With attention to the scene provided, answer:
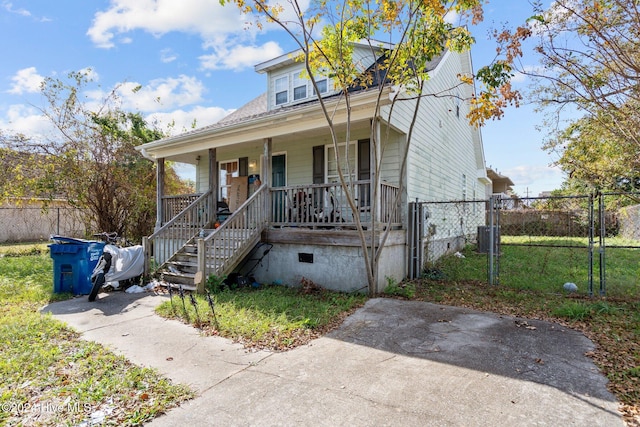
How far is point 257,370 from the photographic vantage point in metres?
3.52

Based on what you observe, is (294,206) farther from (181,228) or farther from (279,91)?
(279,91)

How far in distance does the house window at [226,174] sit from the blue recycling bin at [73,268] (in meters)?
4.90

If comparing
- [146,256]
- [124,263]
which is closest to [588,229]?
[146,256]

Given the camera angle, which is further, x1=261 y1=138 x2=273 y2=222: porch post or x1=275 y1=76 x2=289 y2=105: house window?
x1=275 y1=76 x2=289 y2=105: house window

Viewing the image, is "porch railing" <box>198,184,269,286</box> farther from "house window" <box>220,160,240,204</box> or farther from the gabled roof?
"house window" <box>220,160,240,204</box>

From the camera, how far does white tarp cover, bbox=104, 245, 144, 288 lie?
7.19m

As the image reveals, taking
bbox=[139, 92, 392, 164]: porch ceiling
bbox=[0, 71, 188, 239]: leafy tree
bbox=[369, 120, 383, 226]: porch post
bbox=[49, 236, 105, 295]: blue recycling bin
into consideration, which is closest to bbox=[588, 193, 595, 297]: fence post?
bbox=[369, 120, 383, 226]: porch post

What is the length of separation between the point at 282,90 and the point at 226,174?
3490 millimetres

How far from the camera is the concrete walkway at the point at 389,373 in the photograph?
8.80ft

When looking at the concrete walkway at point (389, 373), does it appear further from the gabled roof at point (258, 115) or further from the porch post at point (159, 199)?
the porch post at point (159, 199)

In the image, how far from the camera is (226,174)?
38.4 feet

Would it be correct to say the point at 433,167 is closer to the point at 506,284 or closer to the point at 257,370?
the point at 506,284

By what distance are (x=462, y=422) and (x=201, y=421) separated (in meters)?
2.05

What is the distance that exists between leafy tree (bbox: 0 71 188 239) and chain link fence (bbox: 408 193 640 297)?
10736 mm
